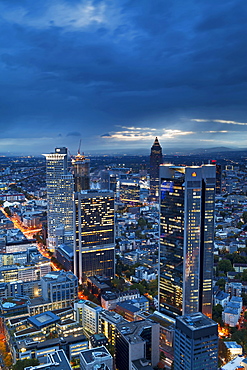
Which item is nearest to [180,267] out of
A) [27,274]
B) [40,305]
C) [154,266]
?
[40,305]

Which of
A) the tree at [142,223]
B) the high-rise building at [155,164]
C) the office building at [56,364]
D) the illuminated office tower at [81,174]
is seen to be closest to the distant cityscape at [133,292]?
the office building at [56,364]

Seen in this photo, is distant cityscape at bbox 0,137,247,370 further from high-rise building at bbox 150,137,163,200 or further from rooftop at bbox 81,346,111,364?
high-rise building at bbox 150,137,163,200

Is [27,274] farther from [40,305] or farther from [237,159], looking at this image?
[237,159]

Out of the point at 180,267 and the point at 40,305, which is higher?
the point at 180,267

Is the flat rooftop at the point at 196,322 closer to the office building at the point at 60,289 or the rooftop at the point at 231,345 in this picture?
the rooftop at the point at 231,345

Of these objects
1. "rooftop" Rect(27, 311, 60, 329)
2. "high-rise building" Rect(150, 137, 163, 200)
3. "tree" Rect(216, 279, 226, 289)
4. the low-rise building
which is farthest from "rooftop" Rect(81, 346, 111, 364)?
"high-rise building" Rect(150, 137, 163, 200)

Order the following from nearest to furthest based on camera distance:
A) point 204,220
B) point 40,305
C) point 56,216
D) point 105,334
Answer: point 105,334 < point 204,220 < point 40,305 < point 56,216
